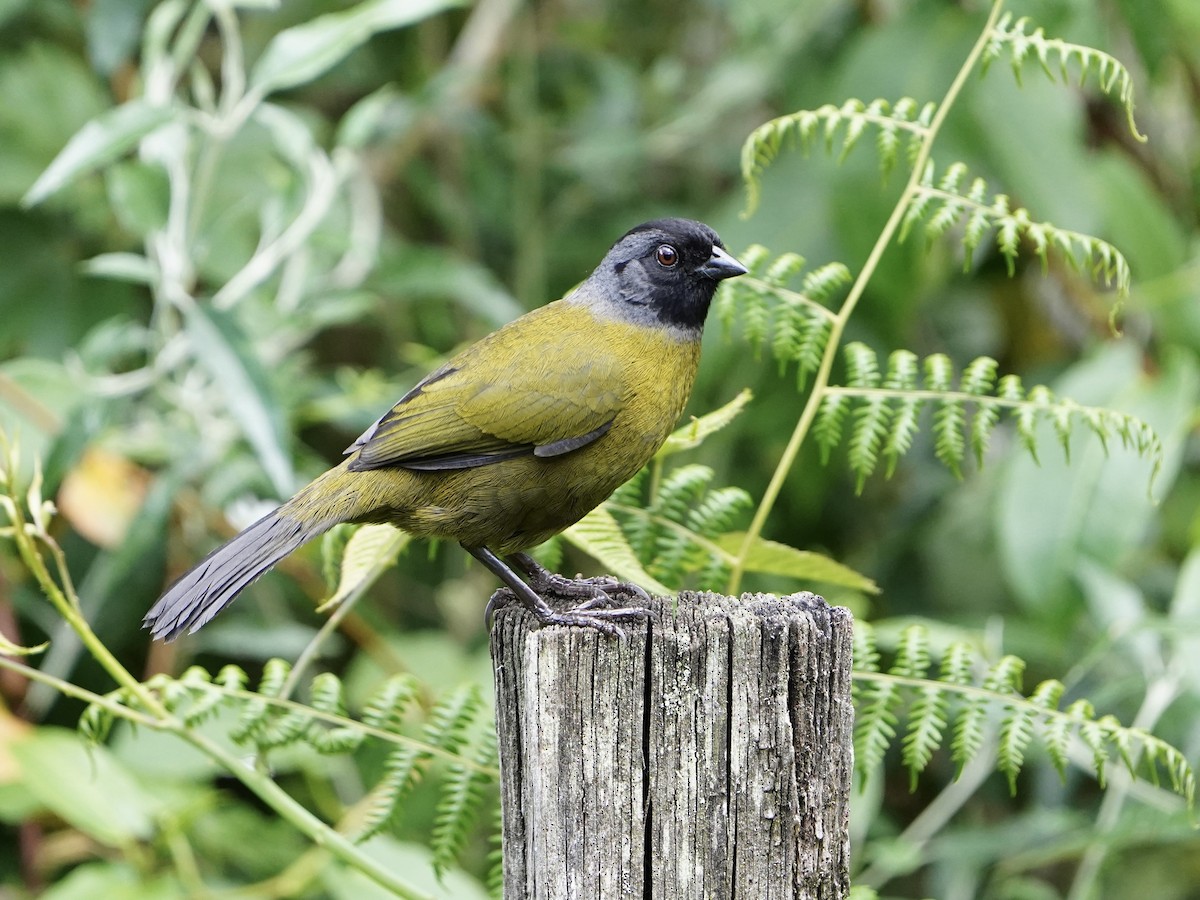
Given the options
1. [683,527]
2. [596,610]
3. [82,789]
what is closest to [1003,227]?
[683,527]

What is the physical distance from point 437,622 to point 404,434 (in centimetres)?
324

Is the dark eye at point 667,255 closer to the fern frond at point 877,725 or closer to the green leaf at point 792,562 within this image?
the green leaf at point 792,562

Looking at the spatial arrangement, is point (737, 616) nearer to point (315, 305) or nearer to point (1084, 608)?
point (1084, 608)

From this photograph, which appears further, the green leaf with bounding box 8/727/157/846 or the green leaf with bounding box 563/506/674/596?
the green leaf with bounding box 8/727/157/846

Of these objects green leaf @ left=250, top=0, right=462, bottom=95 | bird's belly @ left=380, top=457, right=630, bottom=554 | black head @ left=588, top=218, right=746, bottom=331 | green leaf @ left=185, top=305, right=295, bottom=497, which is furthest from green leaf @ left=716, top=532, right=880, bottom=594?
green leaf @ left=250, top=0, right=462, bottom=95

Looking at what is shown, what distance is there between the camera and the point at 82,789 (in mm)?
3336

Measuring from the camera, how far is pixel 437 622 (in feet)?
20.1

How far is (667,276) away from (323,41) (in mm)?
1022

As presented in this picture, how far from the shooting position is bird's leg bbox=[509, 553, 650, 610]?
8.96 feet

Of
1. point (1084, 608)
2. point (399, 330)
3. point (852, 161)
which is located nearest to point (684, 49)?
point (399, 330)

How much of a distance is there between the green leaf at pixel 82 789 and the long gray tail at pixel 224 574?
32.8 inches

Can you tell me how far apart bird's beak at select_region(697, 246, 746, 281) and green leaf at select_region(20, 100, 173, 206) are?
133 centimetres

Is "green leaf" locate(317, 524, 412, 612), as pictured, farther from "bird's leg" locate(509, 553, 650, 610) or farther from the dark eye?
the dark eye

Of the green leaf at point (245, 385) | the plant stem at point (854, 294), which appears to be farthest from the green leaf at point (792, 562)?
the green leaf at point (245, 385)
